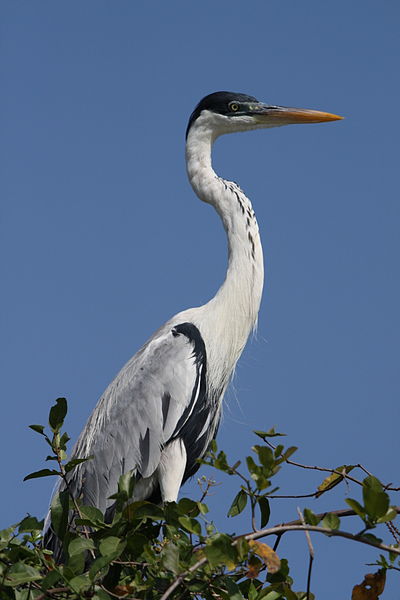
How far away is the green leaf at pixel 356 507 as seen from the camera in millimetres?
2053

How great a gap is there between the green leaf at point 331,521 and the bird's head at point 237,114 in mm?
3763

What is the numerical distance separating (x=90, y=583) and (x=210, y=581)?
309 mm

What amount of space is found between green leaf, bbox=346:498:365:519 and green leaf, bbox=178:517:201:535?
0.52 m

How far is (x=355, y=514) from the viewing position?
223 centimetres

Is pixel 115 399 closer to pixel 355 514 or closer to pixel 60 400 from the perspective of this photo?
pixel 60 400

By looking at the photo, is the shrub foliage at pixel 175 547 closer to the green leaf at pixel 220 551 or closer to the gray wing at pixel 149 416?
the green leaf at pixel 220 551

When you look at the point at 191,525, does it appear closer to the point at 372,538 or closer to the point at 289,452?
the point at 289,452

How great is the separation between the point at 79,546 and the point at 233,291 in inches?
109

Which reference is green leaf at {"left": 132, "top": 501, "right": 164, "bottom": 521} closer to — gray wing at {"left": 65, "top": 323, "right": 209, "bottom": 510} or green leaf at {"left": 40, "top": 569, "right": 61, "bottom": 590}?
green leaf at {"left": 40, "top": 569, "right": 61, "bottom": 590}

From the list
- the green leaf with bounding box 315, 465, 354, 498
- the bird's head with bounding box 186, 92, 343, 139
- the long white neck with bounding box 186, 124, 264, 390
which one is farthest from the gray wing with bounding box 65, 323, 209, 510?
the green leaf with bounding box 315, 465, 354, 498

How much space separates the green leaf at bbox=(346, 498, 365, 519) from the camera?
2.05m

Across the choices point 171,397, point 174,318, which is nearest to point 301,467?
point 171,397

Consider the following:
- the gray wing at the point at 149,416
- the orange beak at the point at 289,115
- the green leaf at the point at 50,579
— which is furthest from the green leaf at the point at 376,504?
the orange beak at the point at 289,115

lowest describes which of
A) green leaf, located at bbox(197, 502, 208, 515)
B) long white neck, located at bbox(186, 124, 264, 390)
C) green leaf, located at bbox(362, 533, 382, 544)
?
green leaf, located at bbox(362, 533, 382, 544)
